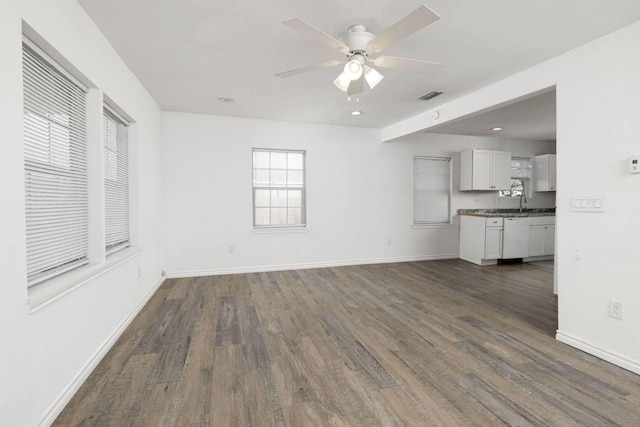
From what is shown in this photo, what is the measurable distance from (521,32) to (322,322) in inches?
113

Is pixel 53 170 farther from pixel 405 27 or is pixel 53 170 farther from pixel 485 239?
pixel 485 239

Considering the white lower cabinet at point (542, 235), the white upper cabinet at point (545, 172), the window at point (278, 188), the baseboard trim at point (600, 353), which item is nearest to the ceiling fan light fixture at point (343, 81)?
the baseboard trim at point (600, 353)

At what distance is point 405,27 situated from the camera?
71.3 inches

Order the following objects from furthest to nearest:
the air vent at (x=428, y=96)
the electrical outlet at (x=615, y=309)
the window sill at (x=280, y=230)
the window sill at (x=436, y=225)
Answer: the window sill at (x=436, y=225) < the window sill at (x=280, y=230) < the air vent at (x=428, y=96) < the electrical outlet at (x=615, y=309)

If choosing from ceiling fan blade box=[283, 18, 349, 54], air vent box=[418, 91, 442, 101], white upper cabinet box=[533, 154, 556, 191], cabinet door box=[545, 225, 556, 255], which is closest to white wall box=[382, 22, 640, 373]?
air vent box=[418, 91, 442, 101]

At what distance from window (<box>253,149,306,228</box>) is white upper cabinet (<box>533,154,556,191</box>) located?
4.99 m

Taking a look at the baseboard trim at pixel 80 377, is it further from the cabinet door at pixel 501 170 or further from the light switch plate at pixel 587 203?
the cabinet door at pixel 501 170

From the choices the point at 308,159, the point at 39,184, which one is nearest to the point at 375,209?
the point at 308,159

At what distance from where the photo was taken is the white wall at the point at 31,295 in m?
1.37

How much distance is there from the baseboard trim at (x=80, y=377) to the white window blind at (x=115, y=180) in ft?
2.23

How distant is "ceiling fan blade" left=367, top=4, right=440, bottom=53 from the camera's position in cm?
164

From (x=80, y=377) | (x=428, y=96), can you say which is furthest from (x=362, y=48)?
(x=80, y=377)

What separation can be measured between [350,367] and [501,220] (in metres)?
4.67

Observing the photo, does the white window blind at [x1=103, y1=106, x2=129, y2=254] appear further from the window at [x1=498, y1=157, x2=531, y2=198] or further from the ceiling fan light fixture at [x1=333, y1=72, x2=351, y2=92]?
the window at [x1=498, y1=157, x2=531, y2=198]
